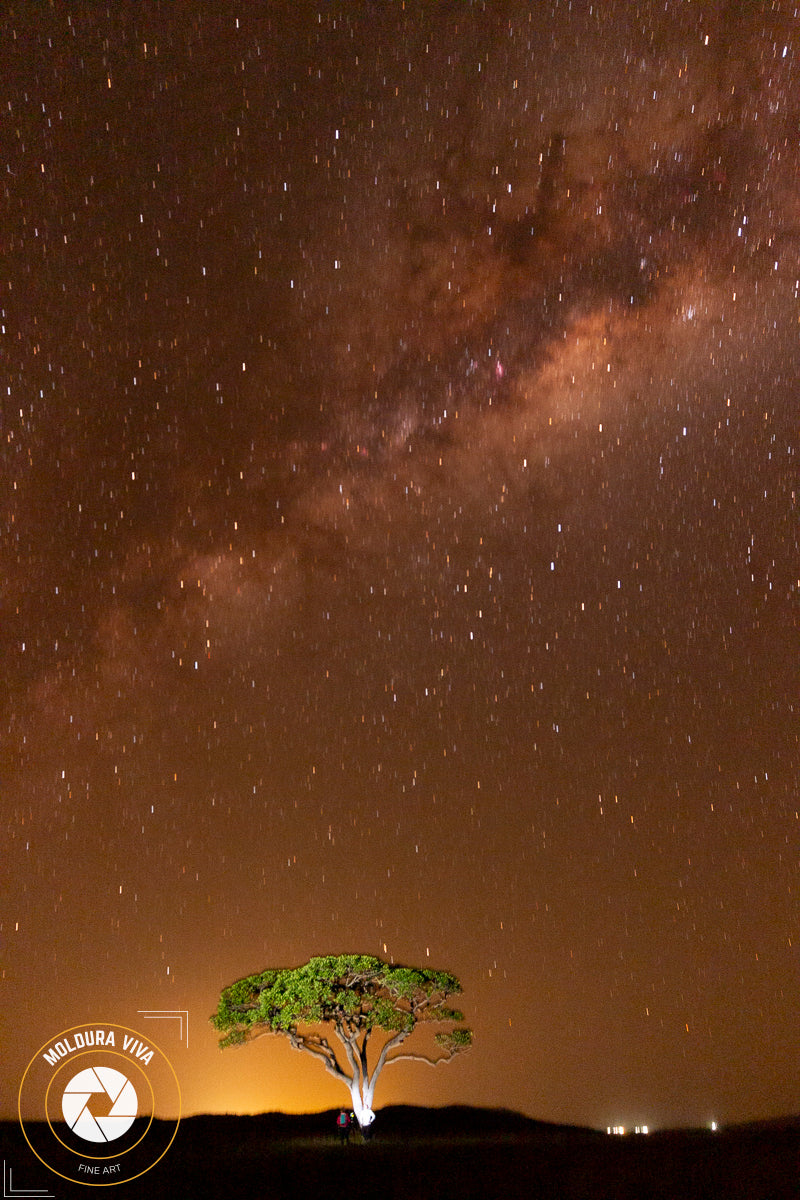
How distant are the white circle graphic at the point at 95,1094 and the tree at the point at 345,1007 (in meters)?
4.63

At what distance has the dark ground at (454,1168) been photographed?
67.4ft

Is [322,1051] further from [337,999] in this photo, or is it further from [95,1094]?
[95,1094]

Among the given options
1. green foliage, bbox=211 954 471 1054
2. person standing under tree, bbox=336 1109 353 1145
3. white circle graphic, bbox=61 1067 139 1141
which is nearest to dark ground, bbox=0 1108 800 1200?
person standing under tree, bbox=336 1109 353 1145

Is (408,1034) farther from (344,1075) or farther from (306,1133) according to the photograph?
(306,1133)

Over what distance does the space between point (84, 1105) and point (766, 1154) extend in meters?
19.3

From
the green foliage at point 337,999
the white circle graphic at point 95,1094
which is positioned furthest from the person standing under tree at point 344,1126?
the white circle graphic at point 95,1094

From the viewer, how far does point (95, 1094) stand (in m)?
25.9

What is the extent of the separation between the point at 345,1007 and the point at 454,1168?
22.0 feet

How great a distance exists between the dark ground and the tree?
2333 millimetres

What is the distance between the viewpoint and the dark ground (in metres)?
20.5

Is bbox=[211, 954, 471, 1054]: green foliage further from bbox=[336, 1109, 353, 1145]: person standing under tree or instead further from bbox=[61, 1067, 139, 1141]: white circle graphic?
bbox=[61, 1067, 139, 1141]: white circle graphic

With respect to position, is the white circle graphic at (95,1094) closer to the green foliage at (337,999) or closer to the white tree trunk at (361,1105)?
the green foliage at (337,999)

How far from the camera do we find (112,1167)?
24250 mm

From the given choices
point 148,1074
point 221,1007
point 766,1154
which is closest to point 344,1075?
point 221,1007
